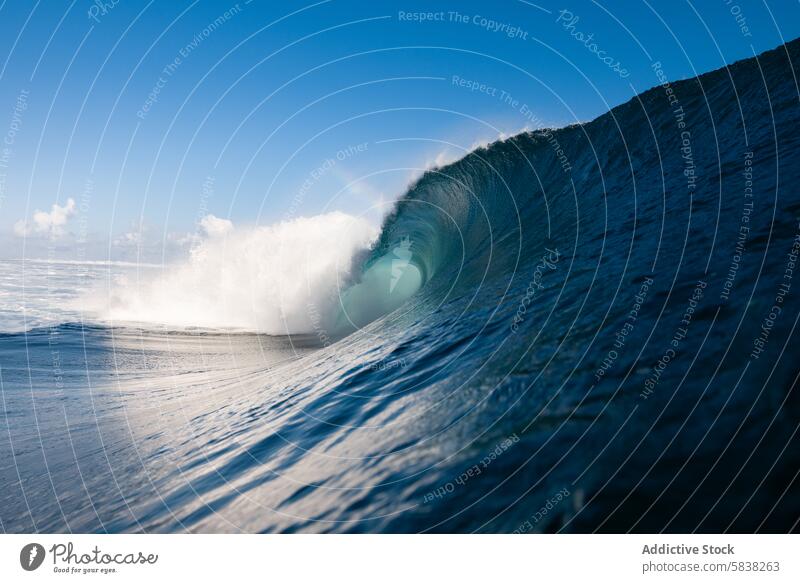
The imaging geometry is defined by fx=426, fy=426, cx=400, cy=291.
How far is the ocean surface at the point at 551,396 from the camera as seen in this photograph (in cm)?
256

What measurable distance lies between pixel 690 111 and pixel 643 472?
961cm

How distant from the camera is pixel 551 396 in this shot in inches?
136

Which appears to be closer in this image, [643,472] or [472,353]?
[643,472]

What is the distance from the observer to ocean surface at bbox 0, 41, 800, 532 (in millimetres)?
2561

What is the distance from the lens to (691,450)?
8.32 feet

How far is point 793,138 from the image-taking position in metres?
5.86
